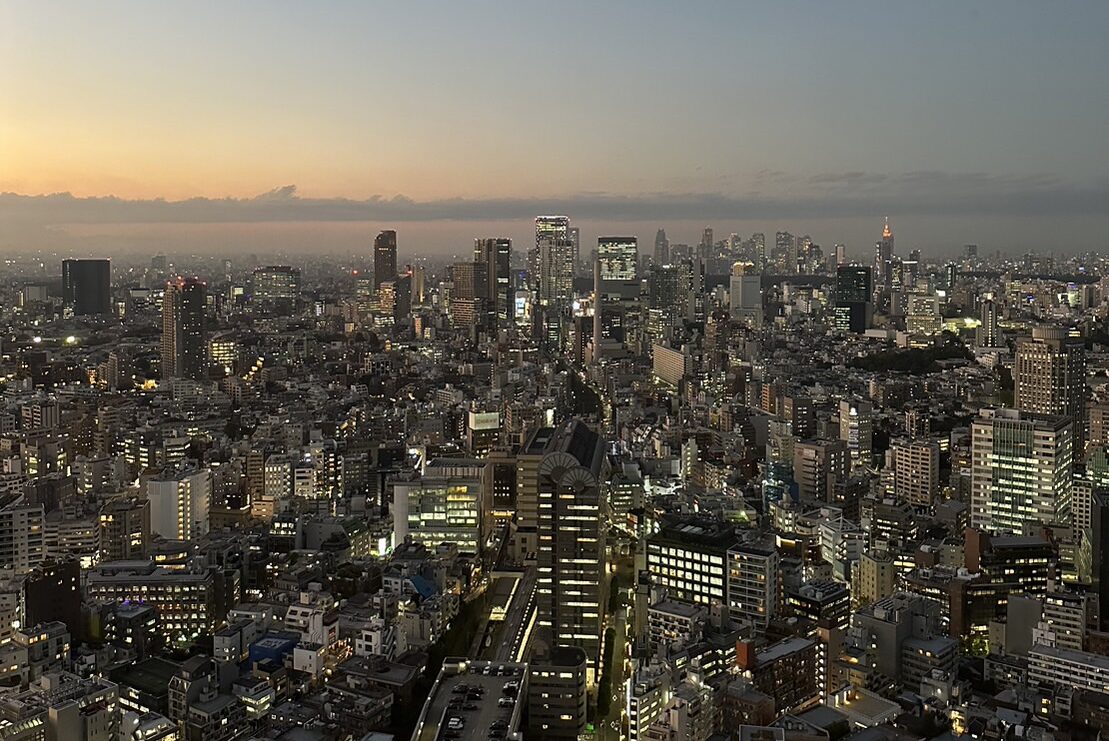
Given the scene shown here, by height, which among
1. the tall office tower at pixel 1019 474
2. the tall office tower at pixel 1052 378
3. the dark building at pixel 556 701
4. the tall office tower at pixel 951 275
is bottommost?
the dark building at pixel 556 701

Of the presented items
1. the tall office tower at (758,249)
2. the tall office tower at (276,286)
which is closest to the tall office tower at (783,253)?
the tall office tower at (758,249)

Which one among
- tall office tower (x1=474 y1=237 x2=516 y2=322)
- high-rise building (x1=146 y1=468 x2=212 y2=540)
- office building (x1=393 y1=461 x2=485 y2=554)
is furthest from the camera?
tall office tower (x1=474 y1=237 x2=516 y2=322)

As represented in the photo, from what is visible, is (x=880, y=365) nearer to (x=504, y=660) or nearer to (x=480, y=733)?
(x=504, y=660)

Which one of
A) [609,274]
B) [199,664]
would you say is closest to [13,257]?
[199,664]

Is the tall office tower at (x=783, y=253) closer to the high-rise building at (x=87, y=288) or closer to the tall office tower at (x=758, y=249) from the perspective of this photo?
the tall office tower at (x=758, y=249)

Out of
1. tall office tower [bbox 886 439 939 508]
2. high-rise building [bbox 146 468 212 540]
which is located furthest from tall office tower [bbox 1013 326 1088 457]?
high-rise building [bbox 146 468 212 540]

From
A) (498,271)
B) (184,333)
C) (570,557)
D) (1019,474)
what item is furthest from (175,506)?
(498,271)

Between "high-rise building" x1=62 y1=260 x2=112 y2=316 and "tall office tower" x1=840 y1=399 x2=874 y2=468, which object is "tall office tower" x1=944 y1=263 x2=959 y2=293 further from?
"high-rise building" x1=62 y1=260 x2=112 y2=316
